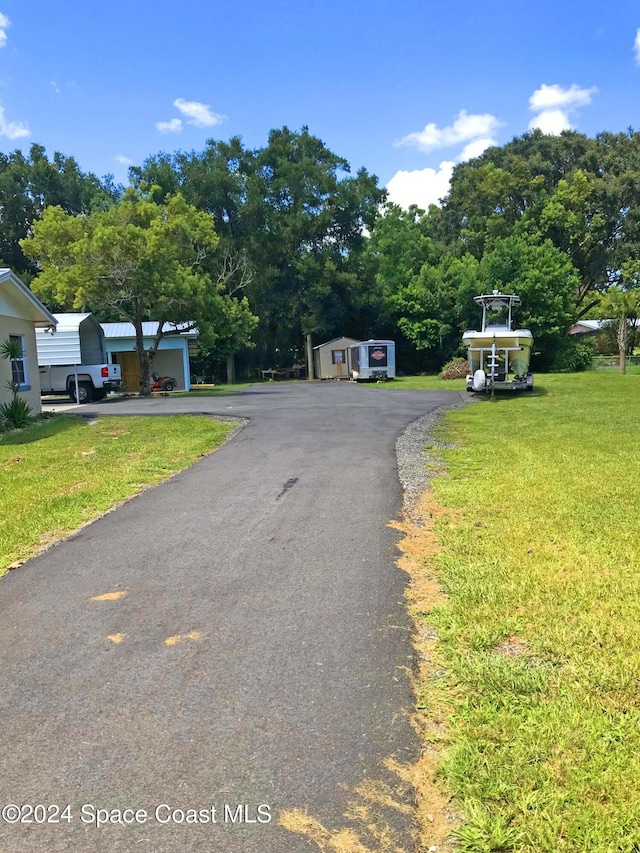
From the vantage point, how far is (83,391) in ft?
77.3

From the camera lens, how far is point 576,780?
240 cm

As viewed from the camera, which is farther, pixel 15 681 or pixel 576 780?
pixel 15 681

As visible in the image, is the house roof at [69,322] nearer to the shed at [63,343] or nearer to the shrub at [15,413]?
the shed at [63,343]

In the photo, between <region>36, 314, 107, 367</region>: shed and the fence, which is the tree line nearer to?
the fence

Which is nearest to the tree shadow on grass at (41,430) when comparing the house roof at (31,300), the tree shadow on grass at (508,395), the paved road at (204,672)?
the house roof at (31,300)

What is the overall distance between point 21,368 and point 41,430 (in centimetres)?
316

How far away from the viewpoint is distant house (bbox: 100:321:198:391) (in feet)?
105

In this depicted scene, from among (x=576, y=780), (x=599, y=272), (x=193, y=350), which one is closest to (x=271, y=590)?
(x=576, y=780)

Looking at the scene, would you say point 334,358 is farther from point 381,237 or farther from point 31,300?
point 31,300

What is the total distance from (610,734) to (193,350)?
37.0m

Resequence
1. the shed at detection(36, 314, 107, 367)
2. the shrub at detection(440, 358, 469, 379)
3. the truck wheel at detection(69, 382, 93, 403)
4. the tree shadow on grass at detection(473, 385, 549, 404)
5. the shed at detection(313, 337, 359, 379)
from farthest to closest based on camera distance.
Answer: the shed at detection(313, 337, 359, 379) < the shrub at detection(440, 358, 469, 379) < the truck wheel at detection(69, 382, 93, 403) < the shed at detection(36, 314, 107, 367) < the tree shadow on grass at detection(473, 385, 549, 404)

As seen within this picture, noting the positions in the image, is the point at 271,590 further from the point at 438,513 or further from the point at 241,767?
the point at 438,513

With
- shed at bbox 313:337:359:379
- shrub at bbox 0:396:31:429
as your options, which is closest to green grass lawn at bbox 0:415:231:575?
shrub at bbox 0:396:31:429

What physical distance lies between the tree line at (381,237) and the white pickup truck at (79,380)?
32.8 feet
